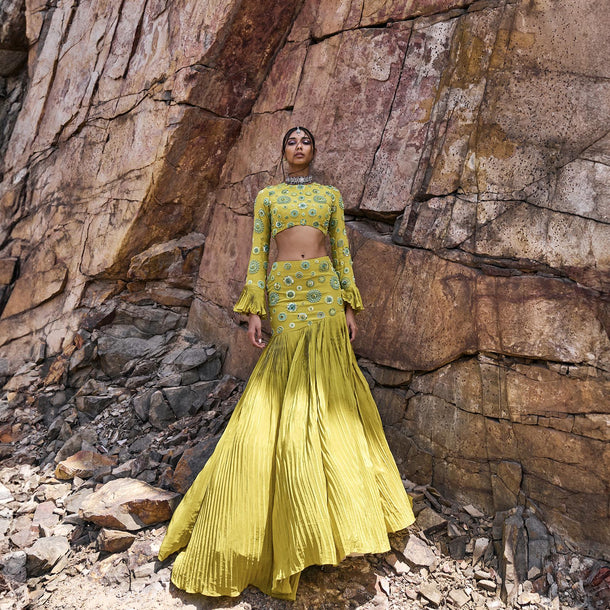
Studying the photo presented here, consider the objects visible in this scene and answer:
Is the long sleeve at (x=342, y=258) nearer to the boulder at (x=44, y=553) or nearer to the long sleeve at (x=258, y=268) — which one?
the long sleeve at (x=258, y=268)

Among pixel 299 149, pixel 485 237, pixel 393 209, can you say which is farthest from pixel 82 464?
pixel 485 237

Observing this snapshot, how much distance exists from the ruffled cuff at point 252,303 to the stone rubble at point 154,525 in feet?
2.83

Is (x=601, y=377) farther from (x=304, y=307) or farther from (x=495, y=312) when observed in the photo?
(x=304, y=307)

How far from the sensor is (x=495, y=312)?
A: 2590 millimetres

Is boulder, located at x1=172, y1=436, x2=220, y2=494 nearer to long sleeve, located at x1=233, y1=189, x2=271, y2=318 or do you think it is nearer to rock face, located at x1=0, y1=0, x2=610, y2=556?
rock face, located at x1=0, y1=0, x2=610, y2=556

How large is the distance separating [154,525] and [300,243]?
1.64 meters

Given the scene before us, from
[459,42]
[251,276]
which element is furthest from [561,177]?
[251,276]

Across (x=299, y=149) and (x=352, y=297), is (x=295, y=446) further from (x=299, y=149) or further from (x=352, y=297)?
(x=299, y=149)

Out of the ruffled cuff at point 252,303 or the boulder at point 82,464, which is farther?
the boulder at point 82,464

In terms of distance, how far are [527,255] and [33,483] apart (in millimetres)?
3147

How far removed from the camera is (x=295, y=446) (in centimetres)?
218

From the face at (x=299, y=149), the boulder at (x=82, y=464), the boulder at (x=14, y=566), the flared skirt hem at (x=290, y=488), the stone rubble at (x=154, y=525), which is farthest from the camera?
the boulder at (x=82, y=464)

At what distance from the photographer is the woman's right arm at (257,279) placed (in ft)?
8.53

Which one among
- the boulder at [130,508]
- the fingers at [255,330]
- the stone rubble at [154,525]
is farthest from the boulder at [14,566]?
the fingers at [255,330]
